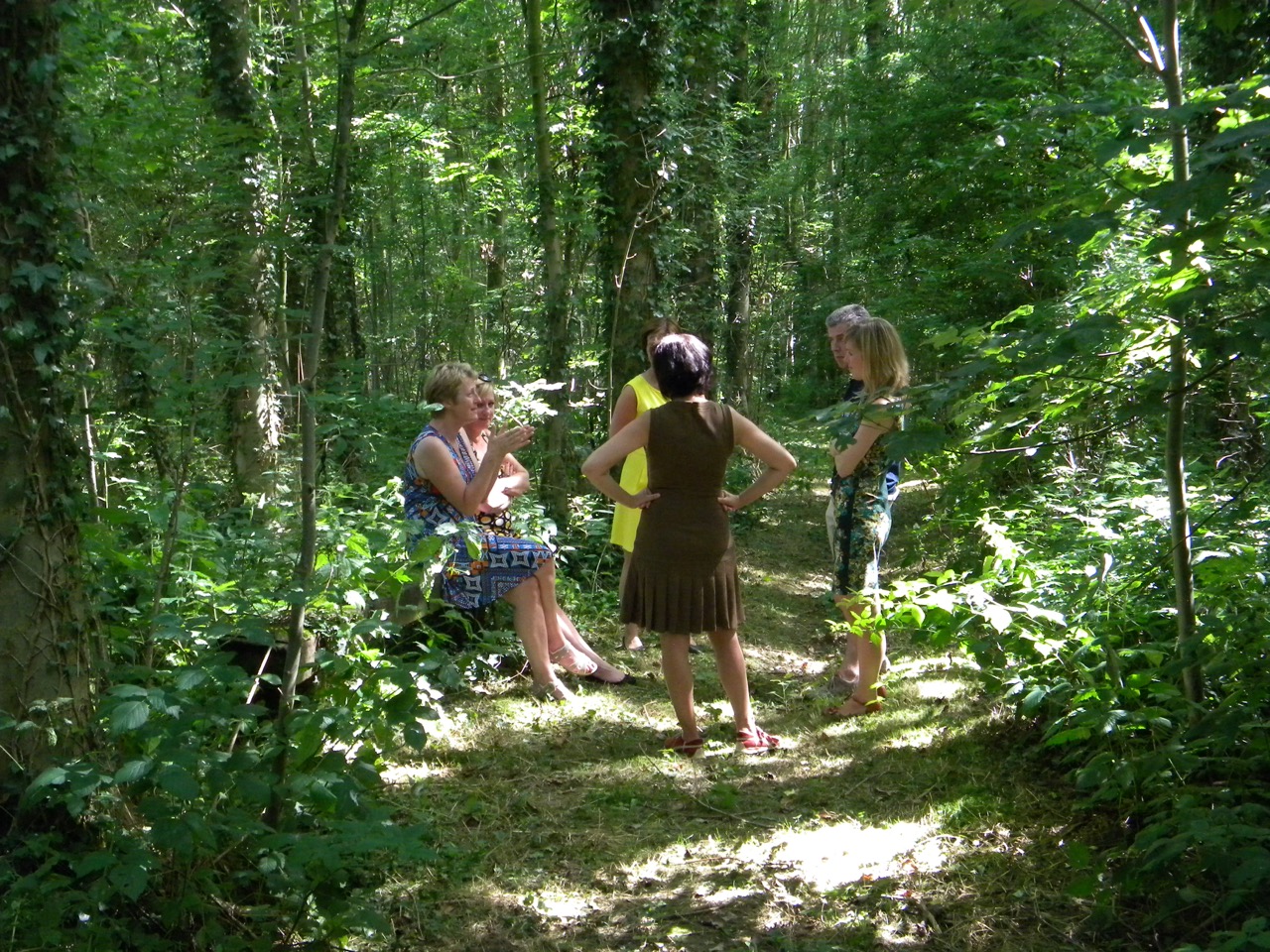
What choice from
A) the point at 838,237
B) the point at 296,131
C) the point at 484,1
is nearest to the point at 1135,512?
the point at 296,131

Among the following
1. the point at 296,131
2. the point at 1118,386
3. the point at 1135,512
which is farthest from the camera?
the point at 1135,512

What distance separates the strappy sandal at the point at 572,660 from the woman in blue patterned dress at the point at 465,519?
18 centimetres

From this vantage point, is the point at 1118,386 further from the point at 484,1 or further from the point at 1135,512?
the point at 484,1

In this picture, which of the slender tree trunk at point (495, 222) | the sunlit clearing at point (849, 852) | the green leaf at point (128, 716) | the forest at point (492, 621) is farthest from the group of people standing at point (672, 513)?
the slender tree trunk at point (495, 222)

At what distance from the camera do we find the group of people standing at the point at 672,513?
475cm

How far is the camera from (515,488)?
19.1ft

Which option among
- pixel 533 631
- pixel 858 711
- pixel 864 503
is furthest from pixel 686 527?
pixel 858 711

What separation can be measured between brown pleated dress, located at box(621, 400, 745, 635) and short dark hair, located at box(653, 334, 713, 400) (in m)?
0.06

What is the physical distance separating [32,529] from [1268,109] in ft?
12.4

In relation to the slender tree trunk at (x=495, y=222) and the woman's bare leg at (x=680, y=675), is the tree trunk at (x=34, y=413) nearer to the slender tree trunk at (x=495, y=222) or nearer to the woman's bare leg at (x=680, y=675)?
the woman's bare leg at (x=680, y=675)

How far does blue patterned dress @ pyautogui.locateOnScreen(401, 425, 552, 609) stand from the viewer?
5461 mm

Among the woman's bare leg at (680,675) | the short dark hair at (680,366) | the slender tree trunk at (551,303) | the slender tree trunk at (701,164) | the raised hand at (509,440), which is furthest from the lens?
the slender tree trunk at (701,164)

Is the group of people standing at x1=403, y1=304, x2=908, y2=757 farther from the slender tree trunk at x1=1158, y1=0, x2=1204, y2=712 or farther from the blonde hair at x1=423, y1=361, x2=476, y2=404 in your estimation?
the slender tree trunk at x1=1158, y1=0, x2=1204, y2=712

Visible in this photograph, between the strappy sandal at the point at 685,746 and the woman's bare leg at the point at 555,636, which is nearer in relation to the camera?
the strappy sandal at the point at 685,746
